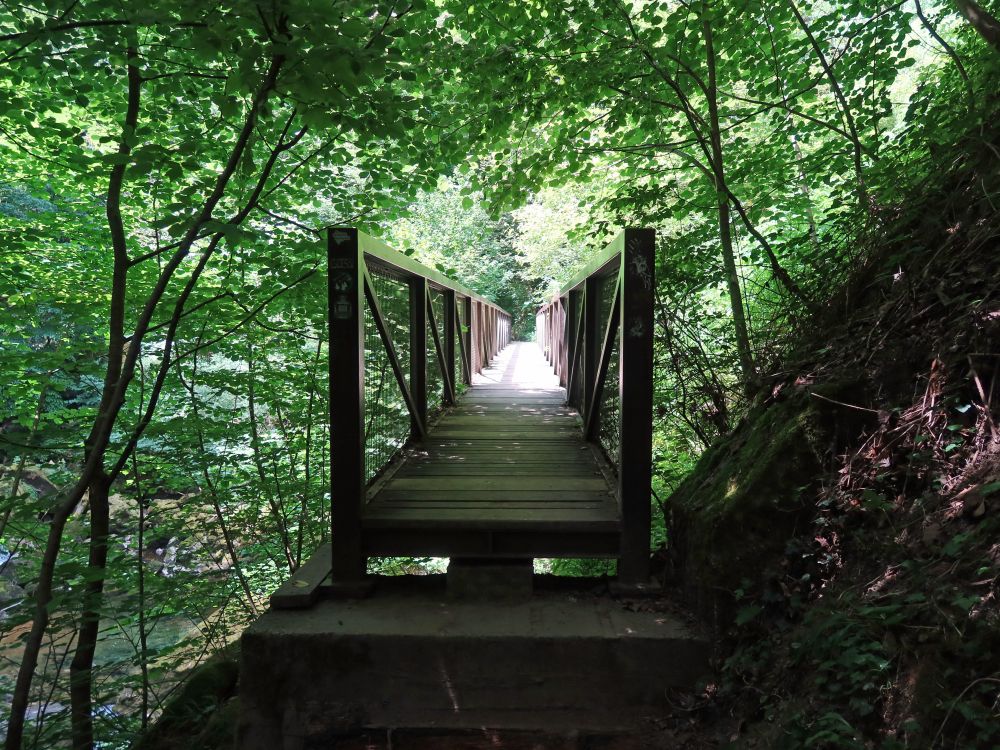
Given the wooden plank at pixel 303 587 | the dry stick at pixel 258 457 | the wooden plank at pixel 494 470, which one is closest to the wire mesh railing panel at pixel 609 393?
the wooden plank at pixel 494 470

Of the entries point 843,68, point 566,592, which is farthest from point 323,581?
point 843,68

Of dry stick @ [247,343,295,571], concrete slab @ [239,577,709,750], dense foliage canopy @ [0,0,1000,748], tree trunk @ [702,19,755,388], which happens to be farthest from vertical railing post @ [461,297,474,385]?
concrete slab @ [239,577,709,750]

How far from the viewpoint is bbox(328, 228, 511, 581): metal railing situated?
314 centimetres

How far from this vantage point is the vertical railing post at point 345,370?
3.13 metres

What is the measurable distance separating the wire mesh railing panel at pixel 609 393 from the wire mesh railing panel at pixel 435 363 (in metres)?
1.88

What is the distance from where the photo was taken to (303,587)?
124 inches

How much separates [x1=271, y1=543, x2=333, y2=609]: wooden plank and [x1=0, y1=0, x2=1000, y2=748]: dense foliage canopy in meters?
1.23

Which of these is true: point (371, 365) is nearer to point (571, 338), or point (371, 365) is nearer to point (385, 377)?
point (385, 377)

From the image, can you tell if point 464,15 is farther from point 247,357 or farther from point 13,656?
point 13,656

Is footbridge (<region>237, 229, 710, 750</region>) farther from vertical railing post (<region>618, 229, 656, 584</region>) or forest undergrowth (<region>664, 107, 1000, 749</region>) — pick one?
forest undergrowth (<region>664, 107, 1000, 749</region>)

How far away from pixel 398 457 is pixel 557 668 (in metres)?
2.43

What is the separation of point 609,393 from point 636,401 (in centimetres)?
155

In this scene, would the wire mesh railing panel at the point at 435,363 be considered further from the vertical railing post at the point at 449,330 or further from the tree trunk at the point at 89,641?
the tree trunk at the point at 89,641

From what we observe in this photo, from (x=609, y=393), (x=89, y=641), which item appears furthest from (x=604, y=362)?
(x=89, y=641)
